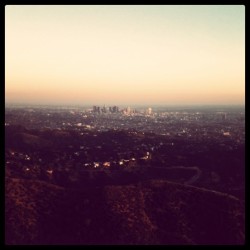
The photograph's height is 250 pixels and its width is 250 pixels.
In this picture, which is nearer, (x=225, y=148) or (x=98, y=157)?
(x=98, y=157)

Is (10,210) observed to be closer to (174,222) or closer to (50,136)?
(174,222)

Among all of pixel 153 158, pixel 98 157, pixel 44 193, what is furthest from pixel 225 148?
pixel 44 193

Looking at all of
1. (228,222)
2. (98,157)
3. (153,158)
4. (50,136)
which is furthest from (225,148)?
(228,222)
